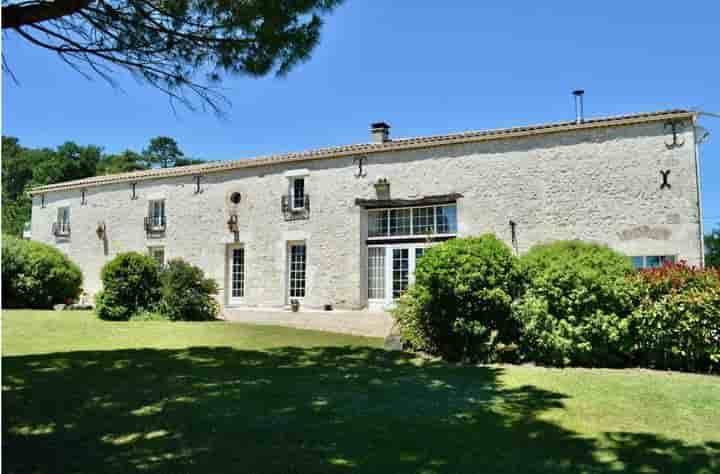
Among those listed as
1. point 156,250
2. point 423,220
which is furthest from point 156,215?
point 423,220

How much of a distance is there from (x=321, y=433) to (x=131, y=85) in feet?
16.4

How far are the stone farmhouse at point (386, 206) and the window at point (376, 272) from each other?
34 mm

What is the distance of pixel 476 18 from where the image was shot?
11.0 metres

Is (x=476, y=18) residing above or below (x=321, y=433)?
above

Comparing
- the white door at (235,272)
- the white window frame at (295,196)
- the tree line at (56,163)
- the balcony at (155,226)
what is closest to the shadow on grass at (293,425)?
the white window frame at (295,196)

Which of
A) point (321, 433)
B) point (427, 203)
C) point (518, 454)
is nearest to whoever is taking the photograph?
point (518, 454)

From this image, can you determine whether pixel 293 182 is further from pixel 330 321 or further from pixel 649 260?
pixel 649 260

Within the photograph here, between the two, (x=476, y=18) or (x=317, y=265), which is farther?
(x=317, y=265)

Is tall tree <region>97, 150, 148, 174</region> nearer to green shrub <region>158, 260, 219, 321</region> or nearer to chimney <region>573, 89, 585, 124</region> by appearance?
green shrub <region>158, 260, 219, 321</region>

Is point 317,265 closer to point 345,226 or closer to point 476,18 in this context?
point 345,226

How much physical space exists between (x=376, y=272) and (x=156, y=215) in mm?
9595

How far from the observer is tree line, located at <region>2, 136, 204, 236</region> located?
37.6 meters

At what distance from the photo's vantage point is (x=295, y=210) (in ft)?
58.7

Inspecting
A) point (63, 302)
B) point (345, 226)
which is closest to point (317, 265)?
point (345, 226)
